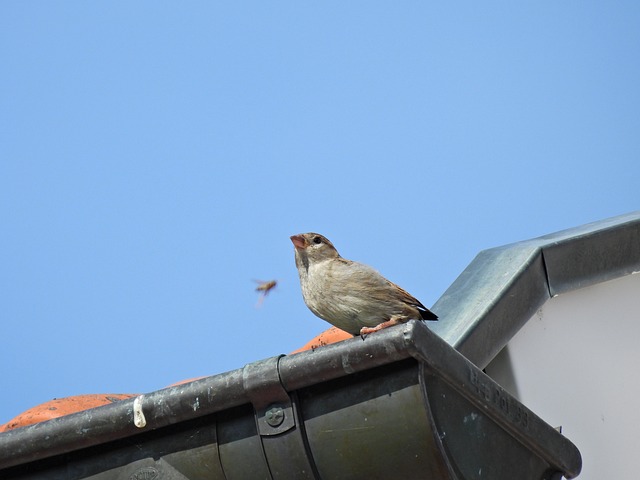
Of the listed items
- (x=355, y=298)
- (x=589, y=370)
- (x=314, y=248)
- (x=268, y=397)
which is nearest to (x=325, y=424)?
(x=268, y=397)

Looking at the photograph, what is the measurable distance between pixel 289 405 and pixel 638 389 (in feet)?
6.01

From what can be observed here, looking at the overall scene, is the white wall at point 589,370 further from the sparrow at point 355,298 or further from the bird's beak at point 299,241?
the bird's beak at point 299,241

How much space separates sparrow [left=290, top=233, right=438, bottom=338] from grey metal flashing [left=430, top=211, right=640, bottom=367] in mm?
188

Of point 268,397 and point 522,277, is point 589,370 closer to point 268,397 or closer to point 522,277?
point 522,277

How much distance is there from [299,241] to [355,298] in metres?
0.36

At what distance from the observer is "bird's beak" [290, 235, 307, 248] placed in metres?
3.91

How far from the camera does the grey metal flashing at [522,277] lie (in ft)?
12.8

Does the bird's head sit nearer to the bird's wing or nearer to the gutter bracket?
the bird's wing

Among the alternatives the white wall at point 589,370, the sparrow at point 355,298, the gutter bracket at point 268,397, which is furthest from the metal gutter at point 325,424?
the white wall at point 589,370

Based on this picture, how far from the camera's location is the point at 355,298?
12.1 feet

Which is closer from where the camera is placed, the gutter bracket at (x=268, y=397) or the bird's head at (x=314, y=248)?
the gutter bracket at (x=268, y=397)

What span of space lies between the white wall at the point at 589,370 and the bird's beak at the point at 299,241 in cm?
82

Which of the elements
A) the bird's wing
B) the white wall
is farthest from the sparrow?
the white wall

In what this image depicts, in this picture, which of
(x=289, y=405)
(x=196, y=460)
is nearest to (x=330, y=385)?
(x=289, y=405)
